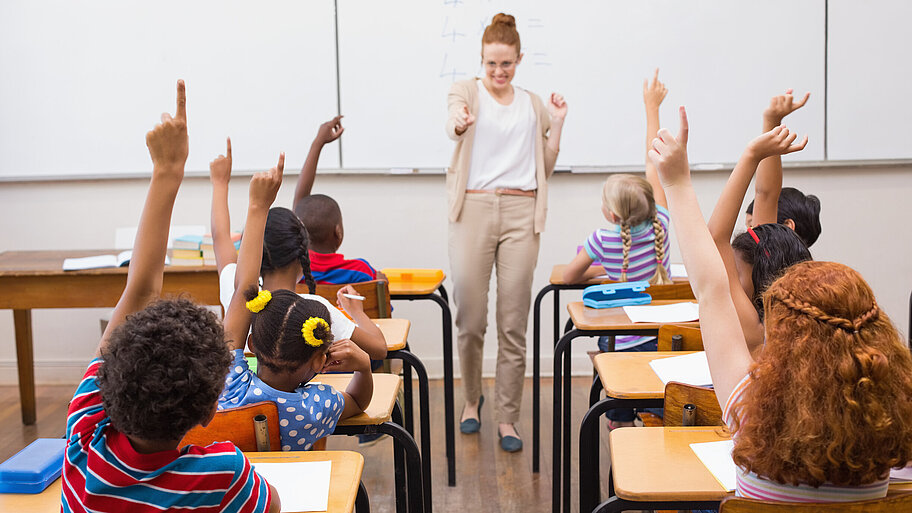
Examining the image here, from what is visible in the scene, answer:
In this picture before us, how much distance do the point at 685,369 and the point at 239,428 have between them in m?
1.08

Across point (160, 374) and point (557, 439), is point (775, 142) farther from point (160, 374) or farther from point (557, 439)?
point (557, 439)

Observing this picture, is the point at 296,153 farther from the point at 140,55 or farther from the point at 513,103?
Answer: the point at 513,103

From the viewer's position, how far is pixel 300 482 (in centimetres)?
143

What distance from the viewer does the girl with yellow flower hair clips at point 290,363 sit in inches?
65.8

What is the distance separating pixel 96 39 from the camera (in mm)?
4141

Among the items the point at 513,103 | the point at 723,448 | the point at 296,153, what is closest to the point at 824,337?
the point at 723,448

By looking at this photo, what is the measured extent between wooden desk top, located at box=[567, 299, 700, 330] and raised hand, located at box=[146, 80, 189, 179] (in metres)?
1.44

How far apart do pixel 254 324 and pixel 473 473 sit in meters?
1.62

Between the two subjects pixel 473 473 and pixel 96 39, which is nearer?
pixel 473 473

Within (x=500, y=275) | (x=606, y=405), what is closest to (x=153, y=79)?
(x=500, y=275)

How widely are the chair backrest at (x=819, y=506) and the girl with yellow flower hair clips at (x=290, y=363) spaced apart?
0.86 metres

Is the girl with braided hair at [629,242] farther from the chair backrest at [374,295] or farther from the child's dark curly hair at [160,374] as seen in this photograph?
the child's dark curly hair at [160,374]

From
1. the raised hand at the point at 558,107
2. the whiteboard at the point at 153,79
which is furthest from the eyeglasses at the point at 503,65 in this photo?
the whiteboard at the point at 153,79

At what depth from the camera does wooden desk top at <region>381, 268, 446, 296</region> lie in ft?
10.1
